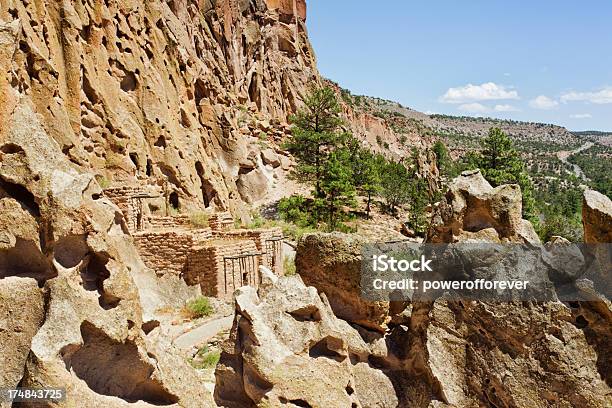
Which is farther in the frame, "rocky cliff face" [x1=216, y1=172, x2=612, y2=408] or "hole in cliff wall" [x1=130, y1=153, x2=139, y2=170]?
"hole in cliff wall" [x1=130, y1=153, x2=139, y2=170]

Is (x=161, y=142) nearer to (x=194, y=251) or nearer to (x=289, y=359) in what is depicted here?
(x=194, y=251)

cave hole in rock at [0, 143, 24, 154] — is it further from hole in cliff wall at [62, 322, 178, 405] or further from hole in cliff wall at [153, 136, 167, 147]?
hole in cliff wall at [153, 136, 167, 147]

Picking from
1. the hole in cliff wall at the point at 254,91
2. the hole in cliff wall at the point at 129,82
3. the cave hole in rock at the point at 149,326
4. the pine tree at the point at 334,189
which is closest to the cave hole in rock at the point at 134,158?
the hole in cliff wall at the point at 129,82

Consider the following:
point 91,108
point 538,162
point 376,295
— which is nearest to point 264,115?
point 91,108

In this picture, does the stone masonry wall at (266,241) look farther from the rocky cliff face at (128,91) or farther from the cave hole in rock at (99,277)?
the cave hole in rock at (99,277)

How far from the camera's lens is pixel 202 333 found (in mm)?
11555

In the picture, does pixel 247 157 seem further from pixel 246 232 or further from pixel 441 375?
pixel 441 375

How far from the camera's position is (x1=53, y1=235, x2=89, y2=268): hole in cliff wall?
3.84 m

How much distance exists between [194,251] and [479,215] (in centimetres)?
1065

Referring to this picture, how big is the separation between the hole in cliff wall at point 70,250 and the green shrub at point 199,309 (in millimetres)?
9399

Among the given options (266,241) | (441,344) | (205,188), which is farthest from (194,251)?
(441,344)

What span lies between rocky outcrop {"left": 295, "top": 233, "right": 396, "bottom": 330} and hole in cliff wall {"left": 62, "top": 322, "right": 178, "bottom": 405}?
211 cm

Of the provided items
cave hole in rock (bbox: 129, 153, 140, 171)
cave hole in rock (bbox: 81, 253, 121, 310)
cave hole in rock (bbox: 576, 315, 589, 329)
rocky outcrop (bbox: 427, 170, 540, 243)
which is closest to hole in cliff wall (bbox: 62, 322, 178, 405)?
cave hole in rock (bbox: 81, 253, 121, 310)

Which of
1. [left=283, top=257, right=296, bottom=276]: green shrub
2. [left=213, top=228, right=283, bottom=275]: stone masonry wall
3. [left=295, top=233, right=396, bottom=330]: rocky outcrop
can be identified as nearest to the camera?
[left=295, top=233, right=396, bottom=330]: rocky outcrop
